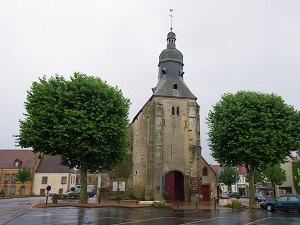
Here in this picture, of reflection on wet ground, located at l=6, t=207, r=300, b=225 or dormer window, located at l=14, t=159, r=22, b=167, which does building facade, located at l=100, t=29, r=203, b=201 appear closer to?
reflection on wet ground, located at l=6, t=207, r=300, b=225

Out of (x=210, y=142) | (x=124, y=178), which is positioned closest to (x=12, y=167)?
(x=124, y=178)

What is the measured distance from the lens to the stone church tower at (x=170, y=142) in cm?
3005

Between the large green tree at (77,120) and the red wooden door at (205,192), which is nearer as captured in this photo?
the large green tree at (77,120)

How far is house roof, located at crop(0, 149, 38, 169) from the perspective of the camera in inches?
1991

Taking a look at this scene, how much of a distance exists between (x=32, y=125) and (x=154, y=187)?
1441cm

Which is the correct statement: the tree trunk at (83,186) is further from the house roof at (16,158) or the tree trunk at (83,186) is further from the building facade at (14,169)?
the house roof at (16,158)

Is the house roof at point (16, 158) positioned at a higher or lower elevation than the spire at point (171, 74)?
lower

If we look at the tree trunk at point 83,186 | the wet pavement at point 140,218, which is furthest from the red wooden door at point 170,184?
the tree trunk at point 83,186

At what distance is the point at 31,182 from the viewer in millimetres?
50156

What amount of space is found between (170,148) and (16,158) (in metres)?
36.2

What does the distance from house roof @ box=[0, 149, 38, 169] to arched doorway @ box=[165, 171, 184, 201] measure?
32630 millimetres

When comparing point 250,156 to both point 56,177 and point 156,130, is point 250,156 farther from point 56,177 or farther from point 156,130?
point 56,177

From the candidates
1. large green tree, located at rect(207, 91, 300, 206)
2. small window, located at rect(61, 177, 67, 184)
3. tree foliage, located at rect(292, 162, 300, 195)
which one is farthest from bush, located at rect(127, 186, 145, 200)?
tree foliage, located at rect(292, 162, 300, 195)

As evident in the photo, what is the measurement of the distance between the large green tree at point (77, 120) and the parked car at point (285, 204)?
1366 centimetres
